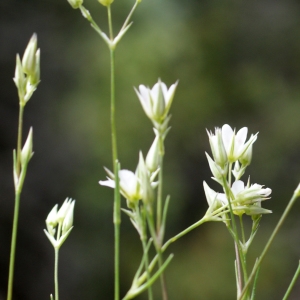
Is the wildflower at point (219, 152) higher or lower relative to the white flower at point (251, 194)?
higher

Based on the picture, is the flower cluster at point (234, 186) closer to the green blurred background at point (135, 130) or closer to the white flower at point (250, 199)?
the white flower at point (250, 199)

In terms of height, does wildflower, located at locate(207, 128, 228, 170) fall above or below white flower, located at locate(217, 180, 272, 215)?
above

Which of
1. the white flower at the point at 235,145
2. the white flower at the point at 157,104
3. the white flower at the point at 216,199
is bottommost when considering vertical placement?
the white flower at the point at 216,199

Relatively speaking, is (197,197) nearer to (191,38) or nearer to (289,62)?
(191,38)

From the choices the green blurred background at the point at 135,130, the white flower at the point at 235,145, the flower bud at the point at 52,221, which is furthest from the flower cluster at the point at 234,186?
the green blurred background at the point at 135,130

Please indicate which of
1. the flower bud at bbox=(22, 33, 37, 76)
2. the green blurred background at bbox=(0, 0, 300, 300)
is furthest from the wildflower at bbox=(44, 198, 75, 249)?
the green blurred background at bbox=(0, 0, 300, 300)

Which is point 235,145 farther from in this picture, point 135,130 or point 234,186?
point 135,130

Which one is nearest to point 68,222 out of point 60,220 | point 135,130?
point 60,220

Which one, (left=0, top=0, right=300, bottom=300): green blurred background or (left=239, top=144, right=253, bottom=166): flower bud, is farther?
(left=0, top=0, right=300, bottom=300): green blurred background

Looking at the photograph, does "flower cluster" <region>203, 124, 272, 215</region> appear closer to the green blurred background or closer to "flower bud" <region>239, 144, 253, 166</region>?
"flower bud" <region>239, 144, 253, 166</region>
